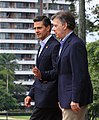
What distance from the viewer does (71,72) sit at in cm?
512

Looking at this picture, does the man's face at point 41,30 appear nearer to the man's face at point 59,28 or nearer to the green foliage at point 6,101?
the man's face at point 59,28

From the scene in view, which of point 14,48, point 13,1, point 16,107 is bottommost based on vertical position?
point 16,107

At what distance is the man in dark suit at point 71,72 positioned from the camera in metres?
4.97

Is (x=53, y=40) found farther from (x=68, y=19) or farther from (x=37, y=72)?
(x=68, y=19)

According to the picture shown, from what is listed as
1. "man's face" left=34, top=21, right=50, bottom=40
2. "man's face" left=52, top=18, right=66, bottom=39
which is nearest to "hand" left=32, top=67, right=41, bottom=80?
"man's face" left=52, top=18, right=66, bottom=39

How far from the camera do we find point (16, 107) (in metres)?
78.6

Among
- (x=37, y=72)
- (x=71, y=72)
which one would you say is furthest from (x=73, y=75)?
(x=37, y=72)

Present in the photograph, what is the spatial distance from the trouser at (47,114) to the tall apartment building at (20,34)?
8237 cm

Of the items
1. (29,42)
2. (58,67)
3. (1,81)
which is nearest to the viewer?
(58,67)

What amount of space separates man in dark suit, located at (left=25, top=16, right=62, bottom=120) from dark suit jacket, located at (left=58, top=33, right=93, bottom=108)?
322 mm

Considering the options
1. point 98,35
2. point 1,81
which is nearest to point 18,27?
point 1,81

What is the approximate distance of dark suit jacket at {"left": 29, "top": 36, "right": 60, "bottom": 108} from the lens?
5.57m

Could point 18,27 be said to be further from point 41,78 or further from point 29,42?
point 41,78

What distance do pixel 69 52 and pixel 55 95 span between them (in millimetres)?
701
